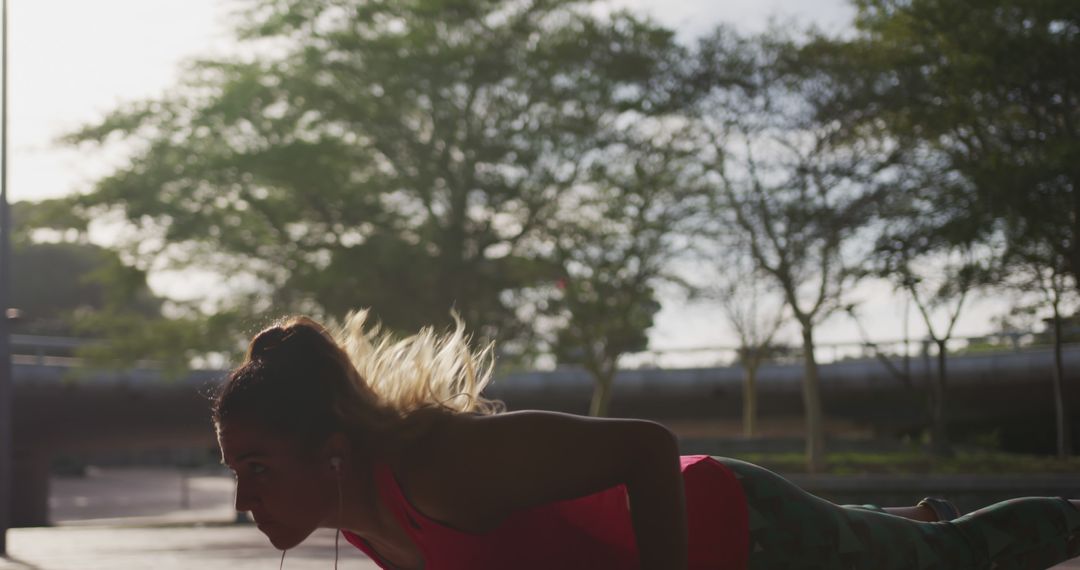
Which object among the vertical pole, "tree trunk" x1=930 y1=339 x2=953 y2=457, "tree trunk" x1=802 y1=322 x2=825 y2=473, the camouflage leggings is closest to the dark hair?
the camouflage leggings

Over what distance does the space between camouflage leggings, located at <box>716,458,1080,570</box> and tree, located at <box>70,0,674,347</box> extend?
20.1m

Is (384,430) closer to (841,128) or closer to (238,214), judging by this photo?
(841,128)

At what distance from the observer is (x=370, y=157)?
81.0 ft

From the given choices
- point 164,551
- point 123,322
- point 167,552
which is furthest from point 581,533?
point 123,322

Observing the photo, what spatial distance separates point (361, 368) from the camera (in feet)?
8.39

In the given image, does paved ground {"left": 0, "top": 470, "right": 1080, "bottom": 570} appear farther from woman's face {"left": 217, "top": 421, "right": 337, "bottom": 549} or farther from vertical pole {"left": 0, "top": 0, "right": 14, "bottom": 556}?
woman's face {"left": 217, "top": 421, "right": 337, "bottom": 549}

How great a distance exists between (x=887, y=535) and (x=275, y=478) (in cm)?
145

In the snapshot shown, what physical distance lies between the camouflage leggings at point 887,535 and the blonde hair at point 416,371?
0.58m

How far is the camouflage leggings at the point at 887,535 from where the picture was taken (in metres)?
2.83

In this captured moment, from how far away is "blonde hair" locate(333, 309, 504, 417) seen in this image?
252 cm

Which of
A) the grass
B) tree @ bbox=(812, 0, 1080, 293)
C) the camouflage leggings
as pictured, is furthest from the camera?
the grass

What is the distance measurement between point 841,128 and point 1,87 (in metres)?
11.8

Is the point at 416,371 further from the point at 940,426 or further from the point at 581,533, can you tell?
the point at 940,426

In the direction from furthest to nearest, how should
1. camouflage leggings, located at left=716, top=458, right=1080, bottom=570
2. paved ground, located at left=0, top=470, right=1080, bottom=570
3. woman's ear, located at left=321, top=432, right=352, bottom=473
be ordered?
1. paved ground, located at left=0, top=470, right=1080, bottom=570
2. camouflage leggings, located at left=716, top=458, right=1080, bottom=570
3. woman's ear, located at left=321, top=432, right=352, bottom=473
